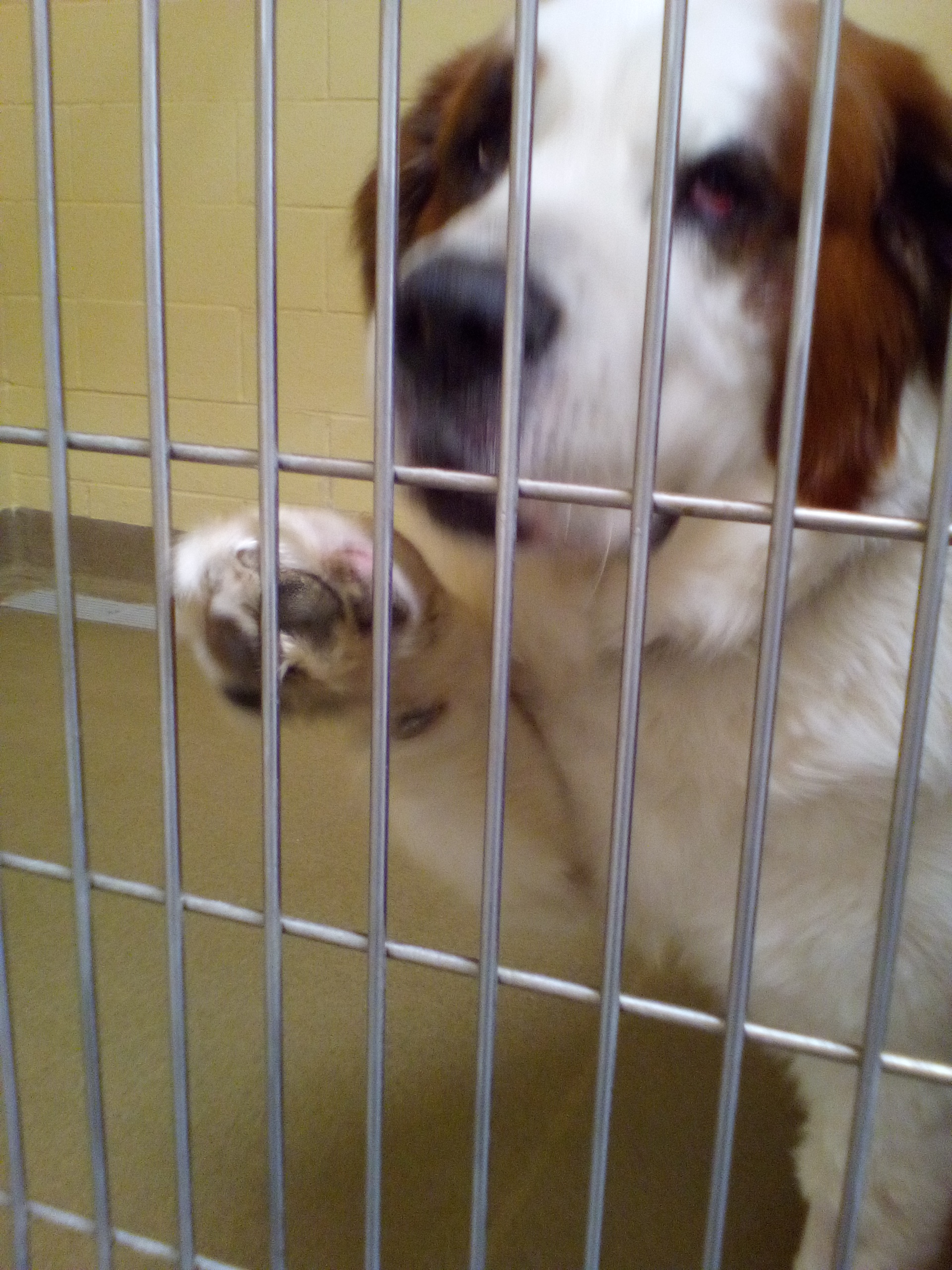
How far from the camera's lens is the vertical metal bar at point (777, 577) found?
36 cm

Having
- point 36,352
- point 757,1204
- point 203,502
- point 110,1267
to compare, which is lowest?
point 757,1204

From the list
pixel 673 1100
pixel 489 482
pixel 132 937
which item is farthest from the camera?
pixel 132 937

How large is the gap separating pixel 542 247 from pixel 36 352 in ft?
7.32

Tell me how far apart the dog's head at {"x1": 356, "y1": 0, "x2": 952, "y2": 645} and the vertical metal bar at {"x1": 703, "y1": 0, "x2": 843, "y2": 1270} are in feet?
0.72

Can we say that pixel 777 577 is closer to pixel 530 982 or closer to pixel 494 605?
pixel 494 605

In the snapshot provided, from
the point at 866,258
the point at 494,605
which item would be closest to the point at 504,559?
the point at 494,605

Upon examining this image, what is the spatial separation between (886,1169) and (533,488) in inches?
25.7

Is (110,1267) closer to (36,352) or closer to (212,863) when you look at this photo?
(212,863)

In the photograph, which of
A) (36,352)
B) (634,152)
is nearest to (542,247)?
(634,152)

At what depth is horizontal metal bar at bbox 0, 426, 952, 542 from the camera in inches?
15.8

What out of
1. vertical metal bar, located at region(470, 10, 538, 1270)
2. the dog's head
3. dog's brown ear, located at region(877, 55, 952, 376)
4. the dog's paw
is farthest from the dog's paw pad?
dog's brown ear, located at region(877, 55, 952, 376)

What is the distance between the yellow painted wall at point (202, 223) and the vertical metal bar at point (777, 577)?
5.59 feet

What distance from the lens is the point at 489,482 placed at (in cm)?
44

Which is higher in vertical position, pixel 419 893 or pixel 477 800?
A: pixel 477 800
